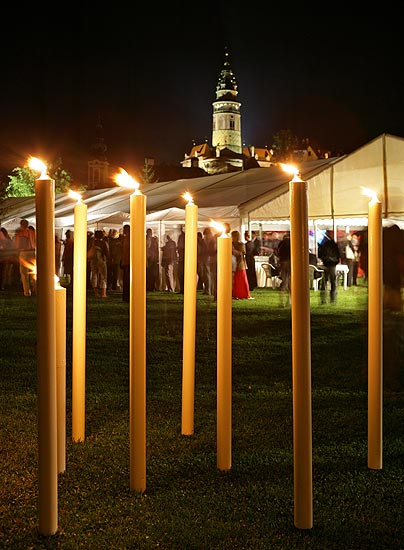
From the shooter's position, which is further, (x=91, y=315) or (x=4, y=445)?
(x=91, y=315)

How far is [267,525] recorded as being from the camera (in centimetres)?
280

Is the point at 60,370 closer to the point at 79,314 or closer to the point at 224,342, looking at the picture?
the point at 79,314

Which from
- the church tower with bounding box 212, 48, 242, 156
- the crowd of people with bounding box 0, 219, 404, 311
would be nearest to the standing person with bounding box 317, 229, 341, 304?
the crowd of people with bounding box 0, 219, 404, 311

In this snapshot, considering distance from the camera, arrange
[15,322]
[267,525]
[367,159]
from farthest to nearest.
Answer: [367,159], [15,322], [267,525]

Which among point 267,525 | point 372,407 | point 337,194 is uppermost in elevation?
point 337,194

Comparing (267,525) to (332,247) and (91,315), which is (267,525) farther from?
(332,247)

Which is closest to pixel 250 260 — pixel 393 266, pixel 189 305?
pixel 393 266

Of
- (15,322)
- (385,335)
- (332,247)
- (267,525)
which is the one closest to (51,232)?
(267,525)

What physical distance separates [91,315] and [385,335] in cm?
661

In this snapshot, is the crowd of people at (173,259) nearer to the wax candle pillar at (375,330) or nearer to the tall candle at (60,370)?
the tall candle at (60,370)

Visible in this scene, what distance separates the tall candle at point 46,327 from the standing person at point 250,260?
614 inches

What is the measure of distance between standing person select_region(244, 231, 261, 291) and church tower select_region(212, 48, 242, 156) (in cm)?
13553

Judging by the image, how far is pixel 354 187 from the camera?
57.5ft

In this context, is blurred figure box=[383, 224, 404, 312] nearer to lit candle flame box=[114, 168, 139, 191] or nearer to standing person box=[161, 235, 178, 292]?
lit candle flame box=[114, 168, 139, 191]
